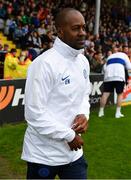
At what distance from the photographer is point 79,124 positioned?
341 centimetres

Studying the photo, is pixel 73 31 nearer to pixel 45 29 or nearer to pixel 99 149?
pixel 99 149

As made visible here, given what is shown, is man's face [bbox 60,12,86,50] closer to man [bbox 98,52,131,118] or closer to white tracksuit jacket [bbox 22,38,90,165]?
white tracksuit jacket [bbox 22,38,90,165]

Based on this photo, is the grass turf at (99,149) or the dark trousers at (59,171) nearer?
the dark trousers at (59,171)

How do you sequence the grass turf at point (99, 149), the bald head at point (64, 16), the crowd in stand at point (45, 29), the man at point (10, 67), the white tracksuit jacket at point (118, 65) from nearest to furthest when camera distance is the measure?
1. the bald head at point (64, 16)
2. the grass turf at point (99, 149)
3. the white tracksuit jacket at point (118, 65)
4. the man at point (10, 67)
5. the crowd in stand at point (45, 29)

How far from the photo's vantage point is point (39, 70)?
10.6ft

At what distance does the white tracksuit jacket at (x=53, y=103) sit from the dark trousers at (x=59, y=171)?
5 centimetres

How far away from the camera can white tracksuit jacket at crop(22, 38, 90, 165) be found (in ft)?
10.6

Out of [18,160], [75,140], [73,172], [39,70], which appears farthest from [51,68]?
[18,160]

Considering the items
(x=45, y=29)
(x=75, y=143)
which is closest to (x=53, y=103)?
(x=75, y=143)

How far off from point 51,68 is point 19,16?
16.5m

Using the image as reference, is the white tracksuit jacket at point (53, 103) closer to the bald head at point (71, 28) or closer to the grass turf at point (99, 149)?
the bald head at point (71, 28)

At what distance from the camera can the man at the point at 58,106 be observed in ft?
10.6

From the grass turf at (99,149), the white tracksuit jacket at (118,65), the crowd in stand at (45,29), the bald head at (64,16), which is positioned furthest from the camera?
the crowd in stand at (45,29)

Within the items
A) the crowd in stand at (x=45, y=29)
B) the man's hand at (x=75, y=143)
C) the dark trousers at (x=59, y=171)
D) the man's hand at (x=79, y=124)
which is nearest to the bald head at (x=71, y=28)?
the man's hand at (x=79, y=124)
